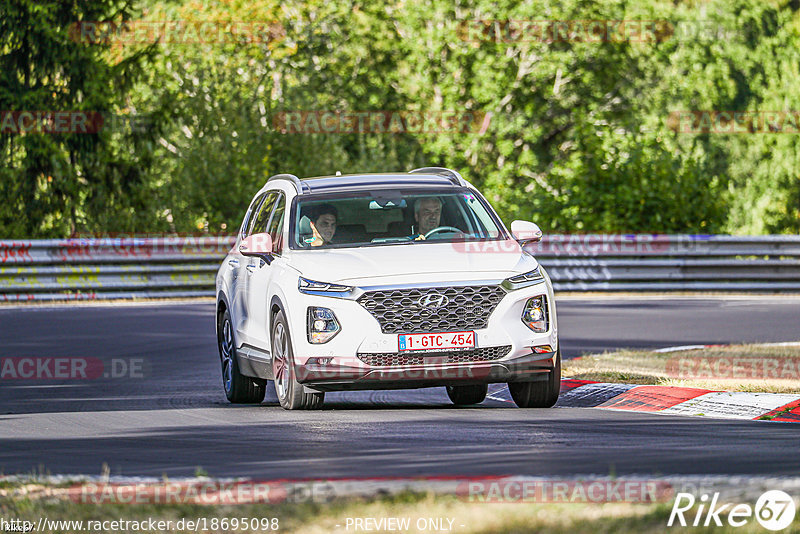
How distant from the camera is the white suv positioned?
10961 mm

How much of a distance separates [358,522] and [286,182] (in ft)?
23.1

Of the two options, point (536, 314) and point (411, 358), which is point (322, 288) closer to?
point (411, 358)

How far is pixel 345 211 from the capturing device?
1208cm

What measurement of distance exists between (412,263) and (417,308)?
0.36 meters

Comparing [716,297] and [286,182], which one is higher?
[286,182]

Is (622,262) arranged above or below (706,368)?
below

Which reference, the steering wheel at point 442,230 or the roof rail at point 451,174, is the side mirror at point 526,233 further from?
the roof rail at point 451,174

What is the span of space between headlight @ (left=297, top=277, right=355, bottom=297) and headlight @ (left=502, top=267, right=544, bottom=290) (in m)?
1.12

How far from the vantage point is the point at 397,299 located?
11.0m

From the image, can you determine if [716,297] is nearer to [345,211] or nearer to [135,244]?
[135,244]

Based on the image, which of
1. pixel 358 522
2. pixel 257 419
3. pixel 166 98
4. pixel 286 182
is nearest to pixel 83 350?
pixel 286 182

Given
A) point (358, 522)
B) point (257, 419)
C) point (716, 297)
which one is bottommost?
point (716, 297)

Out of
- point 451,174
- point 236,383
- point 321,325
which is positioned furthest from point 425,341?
point 236,383

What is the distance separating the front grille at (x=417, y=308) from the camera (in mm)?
10953
